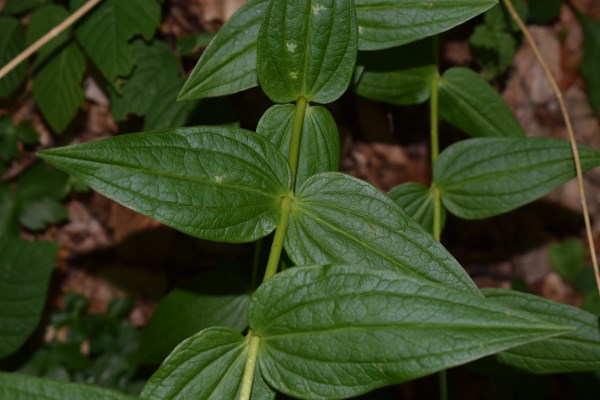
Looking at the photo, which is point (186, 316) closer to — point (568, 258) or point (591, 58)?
point (568, 258)

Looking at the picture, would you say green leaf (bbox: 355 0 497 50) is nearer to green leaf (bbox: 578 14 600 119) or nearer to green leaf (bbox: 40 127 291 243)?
green leaf (bbox: 40 127 291 243)

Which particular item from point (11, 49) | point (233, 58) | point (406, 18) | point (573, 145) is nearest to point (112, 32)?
point (11, 49)

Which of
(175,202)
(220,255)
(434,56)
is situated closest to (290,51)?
(175,202)

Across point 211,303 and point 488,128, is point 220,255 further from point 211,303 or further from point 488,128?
point 488,128

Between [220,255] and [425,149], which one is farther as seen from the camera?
[425,149]

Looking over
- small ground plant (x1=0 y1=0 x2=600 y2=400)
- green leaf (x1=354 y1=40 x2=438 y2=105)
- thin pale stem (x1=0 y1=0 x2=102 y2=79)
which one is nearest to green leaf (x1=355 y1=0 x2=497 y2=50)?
small ground plant (x1=0 y1=0 x2=600 y2=400)

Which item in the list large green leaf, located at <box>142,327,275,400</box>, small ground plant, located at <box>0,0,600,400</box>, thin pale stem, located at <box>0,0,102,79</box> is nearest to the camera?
small ground plant, located at <box>0,0,600,400</box>
